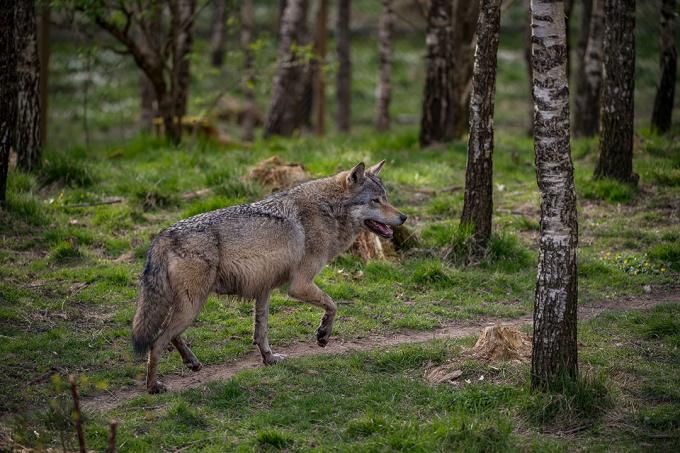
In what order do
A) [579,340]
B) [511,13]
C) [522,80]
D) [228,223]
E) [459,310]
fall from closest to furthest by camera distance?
[228,223] < [579,340] < [459,310] < [522,80] < [511,13]

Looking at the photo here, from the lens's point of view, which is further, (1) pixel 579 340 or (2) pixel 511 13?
(2) pixel 511 13

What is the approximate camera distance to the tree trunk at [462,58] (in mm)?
15336

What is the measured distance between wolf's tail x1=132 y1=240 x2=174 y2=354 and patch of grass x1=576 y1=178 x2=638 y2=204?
7494mm

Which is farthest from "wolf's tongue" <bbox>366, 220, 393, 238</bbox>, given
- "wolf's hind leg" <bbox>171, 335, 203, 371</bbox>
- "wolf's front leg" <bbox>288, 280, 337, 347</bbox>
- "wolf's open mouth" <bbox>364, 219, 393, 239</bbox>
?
"wolf's hind leg" <bbox>171, 335, 203, 371</bbox>

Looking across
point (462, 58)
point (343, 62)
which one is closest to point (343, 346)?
point (462, 58)

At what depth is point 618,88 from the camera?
11727 mm

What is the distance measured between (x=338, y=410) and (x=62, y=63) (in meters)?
26.9

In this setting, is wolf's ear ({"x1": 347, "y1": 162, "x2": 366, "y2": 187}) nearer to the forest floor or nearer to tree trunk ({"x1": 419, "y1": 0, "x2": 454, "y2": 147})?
the forest floor

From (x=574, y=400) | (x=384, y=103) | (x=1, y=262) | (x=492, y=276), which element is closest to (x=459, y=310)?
(x=492, y=276)

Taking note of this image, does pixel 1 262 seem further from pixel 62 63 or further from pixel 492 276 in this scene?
pixel 62 63

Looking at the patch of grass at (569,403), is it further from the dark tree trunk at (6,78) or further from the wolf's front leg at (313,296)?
the dark tree trunk at (6,78)

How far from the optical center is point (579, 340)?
26.1 ft

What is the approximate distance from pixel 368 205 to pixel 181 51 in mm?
8042

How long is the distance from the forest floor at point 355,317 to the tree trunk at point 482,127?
0.32m
